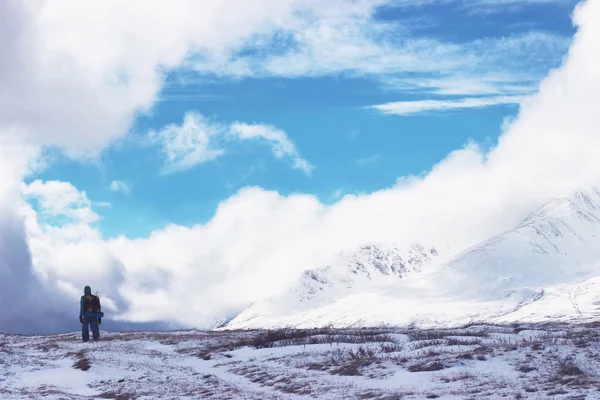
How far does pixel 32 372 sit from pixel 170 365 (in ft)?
26.5

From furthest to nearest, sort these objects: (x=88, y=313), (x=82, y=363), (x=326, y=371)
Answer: (x=88, y=313), (x=82, y=363), (x=326, y=371)

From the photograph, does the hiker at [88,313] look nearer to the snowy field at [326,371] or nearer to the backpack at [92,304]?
the backpack at [92,304]

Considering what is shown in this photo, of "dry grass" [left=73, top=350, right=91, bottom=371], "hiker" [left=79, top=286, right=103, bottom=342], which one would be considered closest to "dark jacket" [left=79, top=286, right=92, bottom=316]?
"hiker" [left=79, top=286, right=103, bottom=342]

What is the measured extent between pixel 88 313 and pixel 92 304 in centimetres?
99

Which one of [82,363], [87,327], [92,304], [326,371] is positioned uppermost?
[92,304]

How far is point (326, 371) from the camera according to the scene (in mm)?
30516

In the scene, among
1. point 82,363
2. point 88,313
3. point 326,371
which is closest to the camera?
point 326,371

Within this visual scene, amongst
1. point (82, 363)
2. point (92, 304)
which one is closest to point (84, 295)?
point (92, 304)

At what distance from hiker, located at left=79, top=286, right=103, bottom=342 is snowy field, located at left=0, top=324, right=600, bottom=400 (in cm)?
1270

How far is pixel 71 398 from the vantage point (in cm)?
2548

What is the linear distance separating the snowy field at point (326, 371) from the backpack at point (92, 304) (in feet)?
42.1

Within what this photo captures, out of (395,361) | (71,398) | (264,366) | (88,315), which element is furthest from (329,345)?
(88,315)

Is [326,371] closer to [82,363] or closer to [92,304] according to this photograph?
[82,363]

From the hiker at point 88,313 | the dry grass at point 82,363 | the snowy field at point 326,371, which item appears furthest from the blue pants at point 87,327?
the dry grass at point 82,363
